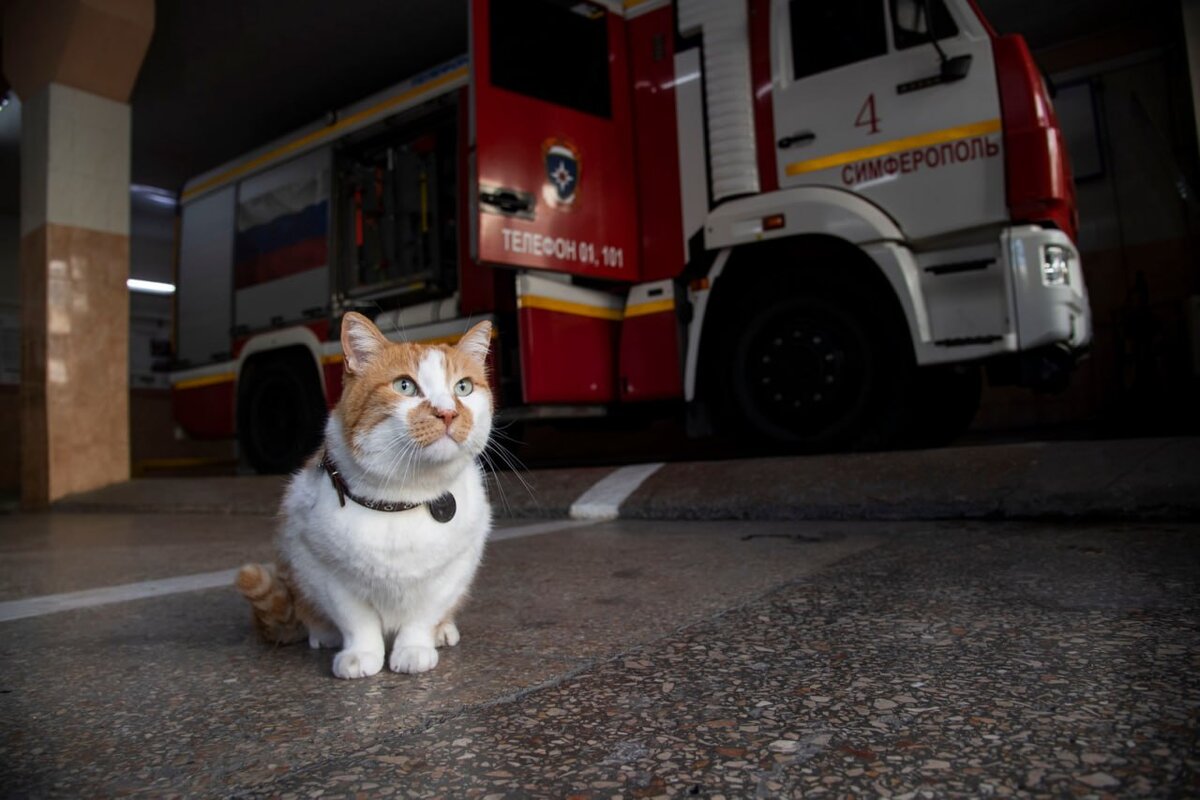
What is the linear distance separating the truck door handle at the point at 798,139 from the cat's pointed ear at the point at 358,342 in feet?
9.75

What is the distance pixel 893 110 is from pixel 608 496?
7.41 ft

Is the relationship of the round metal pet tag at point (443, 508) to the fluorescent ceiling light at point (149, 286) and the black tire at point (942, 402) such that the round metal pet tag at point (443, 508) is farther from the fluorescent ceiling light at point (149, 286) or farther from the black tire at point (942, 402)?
the fluorescent ceiling light at point (149, 286)

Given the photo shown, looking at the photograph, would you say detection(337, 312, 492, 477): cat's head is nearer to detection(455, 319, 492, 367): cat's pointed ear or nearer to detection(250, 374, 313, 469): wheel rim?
detection(455, 319, 492, 367): cat's pointed ear

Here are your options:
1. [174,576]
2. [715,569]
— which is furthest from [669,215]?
[174,576]

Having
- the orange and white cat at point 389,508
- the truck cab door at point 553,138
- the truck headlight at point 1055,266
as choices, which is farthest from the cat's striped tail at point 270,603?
the truck headlight at point 1055,266

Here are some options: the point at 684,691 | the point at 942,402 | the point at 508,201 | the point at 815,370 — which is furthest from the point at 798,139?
the point at 684,691

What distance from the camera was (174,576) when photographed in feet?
7.49

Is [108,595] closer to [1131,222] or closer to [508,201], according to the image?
[508,201]

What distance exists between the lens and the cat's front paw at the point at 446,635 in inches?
55.3

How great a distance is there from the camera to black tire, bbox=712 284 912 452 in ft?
11.8

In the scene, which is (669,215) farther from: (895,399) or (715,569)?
(715,569)

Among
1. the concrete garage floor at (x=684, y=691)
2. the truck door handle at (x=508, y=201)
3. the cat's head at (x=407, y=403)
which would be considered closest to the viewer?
the concrete garage floor at (x=684, y=691)

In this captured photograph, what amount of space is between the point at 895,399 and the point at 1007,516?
1072mm

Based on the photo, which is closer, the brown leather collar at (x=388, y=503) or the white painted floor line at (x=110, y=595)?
the brown leather collar at (x=388, y=503)
